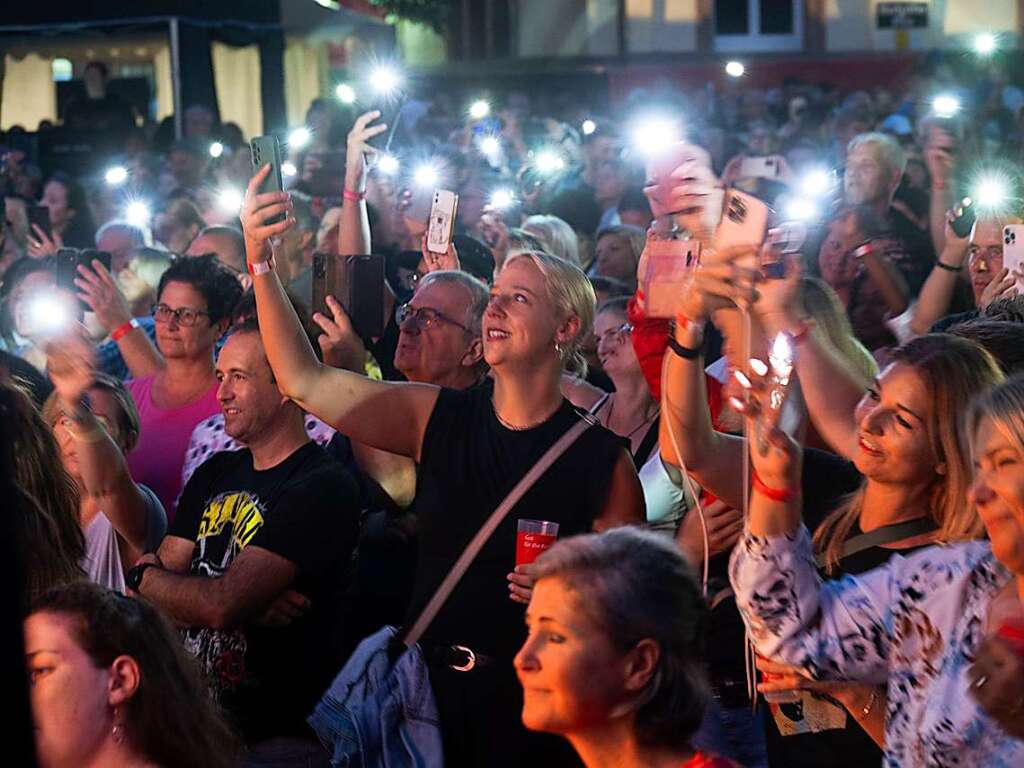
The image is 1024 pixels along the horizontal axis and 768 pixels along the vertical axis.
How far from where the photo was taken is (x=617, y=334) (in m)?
5.23

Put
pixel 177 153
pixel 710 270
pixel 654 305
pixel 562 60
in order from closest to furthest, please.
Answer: pixel 710 270, pixel 654 305, pixel 177 153, pixel 562 60

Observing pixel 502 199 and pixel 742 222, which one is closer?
pixel 742 222

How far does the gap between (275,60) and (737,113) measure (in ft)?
16.0

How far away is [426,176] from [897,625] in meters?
5.10

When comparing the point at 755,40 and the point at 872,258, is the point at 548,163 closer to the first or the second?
the point at 872,258

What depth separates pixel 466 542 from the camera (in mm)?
3791

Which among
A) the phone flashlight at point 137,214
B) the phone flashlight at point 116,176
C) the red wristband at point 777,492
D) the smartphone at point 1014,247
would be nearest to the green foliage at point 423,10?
the phone flashlight at point 116,176

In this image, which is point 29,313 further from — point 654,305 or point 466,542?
point 654,305

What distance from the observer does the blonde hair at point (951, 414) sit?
3.15 metres

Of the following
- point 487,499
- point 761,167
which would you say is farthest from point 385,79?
point 487,499

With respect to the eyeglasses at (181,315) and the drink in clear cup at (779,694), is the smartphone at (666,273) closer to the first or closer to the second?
the drink in clear cup at (779,694)

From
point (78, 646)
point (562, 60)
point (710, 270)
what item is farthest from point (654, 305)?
point (562, 60)

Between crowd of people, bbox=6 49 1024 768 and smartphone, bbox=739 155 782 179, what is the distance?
0.58 metres

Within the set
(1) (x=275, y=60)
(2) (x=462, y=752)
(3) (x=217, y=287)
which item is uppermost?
(1) (x=275, y=60)
